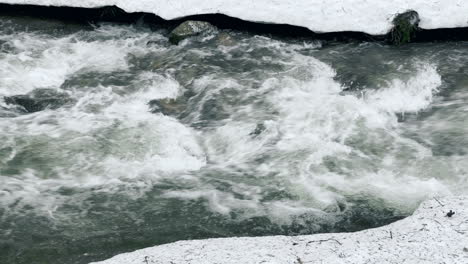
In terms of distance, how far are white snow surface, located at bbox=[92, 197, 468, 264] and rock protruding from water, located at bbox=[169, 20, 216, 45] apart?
252 inches

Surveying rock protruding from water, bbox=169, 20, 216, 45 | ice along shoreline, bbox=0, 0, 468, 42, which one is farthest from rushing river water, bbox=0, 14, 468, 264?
ice along shoreline, bbox=0, 0, 468, 42

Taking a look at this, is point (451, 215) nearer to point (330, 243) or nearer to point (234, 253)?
point (330, 243)

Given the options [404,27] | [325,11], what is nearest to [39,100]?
[325,11]

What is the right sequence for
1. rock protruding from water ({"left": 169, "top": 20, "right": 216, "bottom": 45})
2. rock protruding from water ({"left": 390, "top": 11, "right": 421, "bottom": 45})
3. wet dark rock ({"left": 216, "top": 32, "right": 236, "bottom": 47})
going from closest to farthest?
rock protruding from water ({"left": 390, "top": 11, "right": 421, "bottom": 45}) < wet dark rock ({"left": 216, "top": 32, "right": 236, "bottom": 47}) < rock protruding from water ({"left": 169, "top": 20, "right": 216, "bottom": 45})

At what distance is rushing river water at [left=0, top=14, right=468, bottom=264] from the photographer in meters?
6.69

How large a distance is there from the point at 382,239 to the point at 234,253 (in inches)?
62.8

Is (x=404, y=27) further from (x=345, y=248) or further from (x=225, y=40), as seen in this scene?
(x=345, y=248)

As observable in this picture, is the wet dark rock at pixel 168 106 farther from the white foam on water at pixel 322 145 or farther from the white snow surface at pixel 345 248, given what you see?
the white snow surface at pixel 345 248

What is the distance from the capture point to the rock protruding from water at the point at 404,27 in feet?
34.5

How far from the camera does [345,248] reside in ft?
17.9

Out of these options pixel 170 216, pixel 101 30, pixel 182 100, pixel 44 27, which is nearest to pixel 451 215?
pixel 170 216

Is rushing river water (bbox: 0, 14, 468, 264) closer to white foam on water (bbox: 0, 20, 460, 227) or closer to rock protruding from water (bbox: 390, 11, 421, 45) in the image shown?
white foam on water (bbox: 0, 20, 460, 227)

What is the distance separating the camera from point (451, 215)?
5785 millimetres

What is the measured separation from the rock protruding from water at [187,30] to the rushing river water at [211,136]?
0.18 m
